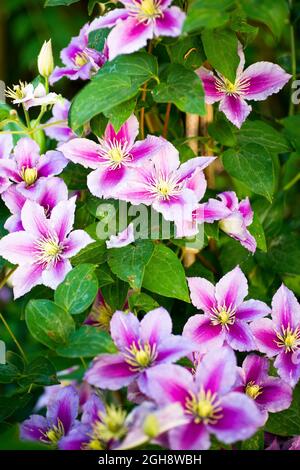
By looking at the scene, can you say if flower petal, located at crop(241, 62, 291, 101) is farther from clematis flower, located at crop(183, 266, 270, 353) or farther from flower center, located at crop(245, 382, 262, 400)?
flower center, located at crop(245, 382, 262, 400)

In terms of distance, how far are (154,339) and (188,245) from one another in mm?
191

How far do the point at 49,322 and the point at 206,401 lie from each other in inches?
7.4

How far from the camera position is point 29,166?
0.90 m

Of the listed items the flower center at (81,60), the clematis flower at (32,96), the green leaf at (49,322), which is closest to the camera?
the green leaf at (49,322)

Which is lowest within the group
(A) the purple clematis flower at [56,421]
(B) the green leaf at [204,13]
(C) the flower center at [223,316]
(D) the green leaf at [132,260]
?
(A) the purple clematis flower at [56,421]

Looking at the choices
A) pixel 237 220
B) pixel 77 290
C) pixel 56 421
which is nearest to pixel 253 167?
pixel 237 220

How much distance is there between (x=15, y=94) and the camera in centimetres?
88

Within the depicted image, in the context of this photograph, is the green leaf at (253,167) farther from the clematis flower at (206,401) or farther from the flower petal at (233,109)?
the clematis flower at (206,401)

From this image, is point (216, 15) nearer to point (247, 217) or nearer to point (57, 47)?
point (247, 217)

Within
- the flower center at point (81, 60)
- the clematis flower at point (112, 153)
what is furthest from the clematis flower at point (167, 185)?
the flower center at point (81, 60)

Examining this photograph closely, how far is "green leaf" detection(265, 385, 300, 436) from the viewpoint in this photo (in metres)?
0.82

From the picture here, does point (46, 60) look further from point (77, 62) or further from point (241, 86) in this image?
point (241, 86)

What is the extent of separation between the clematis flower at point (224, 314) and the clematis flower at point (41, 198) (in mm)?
190

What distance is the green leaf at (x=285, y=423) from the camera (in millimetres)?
825
